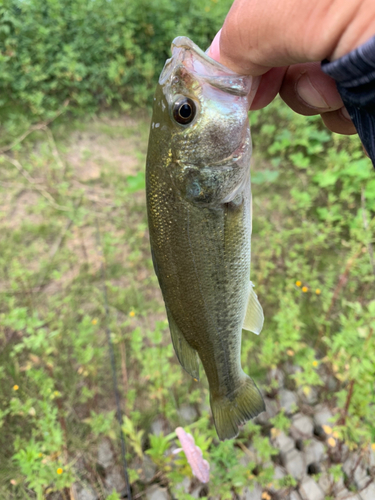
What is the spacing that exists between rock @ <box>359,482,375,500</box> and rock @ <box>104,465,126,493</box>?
61.0 inches

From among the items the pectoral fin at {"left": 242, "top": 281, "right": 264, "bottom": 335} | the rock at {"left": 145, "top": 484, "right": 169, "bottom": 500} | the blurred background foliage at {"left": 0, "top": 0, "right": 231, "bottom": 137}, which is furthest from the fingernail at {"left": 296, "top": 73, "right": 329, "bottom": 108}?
the blurred background foliage at {"left": 0, "top": 0, "right": 231, "bottom": 137}

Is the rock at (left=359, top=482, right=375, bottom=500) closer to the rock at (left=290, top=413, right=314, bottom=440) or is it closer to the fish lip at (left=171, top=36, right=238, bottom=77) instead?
the rock at (left=290, top=413, right=314, bottom=440)

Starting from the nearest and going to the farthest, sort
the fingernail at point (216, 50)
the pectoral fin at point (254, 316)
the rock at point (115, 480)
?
the fingernail at point (216, 50) → the pectoral fin at point (254, 316) → the rock at point (115, 480)

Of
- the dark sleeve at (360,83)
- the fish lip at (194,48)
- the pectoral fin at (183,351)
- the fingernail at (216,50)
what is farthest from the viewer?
the pectoral fin at (183,351)

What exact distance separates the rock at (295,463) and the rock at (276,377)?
0.44 m

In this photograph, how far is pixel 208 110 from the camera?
1.09 meters

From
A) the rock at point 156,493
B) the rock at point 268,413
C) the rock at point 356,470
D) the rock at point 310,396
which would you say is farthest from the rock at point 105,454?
the rock at point 356,470

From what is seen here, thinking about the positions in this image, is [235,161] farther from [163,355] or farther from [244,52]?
[163,355]

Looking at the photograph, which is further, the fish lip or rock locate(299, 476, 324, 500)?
rock locate(299, 476, 324, 500)

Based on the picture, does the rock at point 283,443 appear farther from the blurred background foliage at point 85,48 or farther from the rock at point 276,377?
the blurred background foliage at point 85,48

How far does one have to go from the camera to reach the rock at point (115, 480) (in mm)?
1902

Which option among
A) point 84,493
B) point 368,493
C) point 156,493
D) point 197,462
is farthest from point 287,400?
point 84,493

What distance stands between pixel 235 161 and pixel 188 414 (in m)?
1.94

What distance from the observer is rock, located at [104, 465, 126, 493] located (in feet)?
6.24
